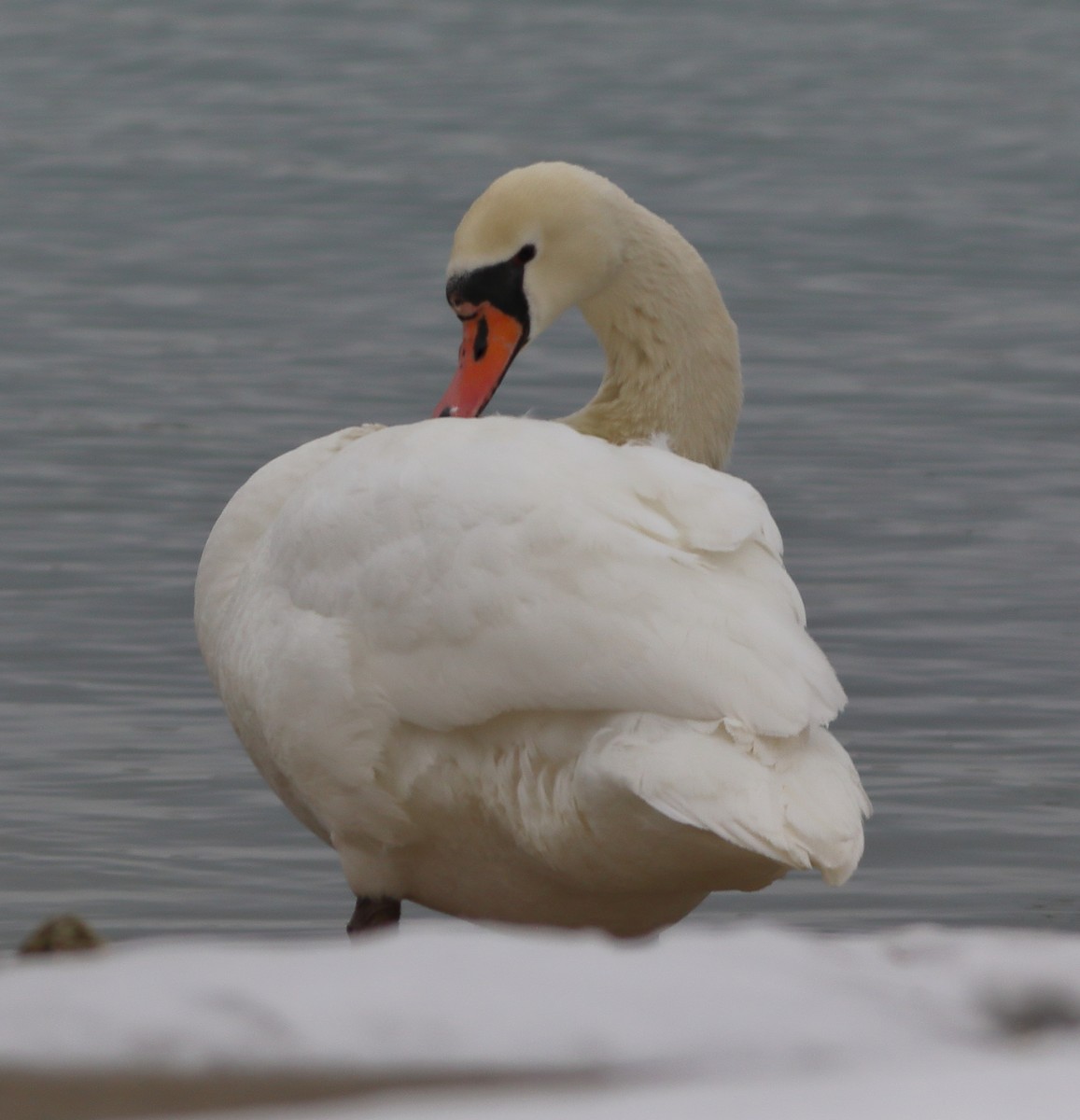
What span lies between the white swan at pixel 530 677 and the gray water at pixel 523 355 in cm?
102

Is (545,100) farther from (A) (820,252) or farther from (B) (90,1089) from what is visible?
(B) (90,1089)

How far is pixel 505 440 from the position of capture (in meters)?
4.01

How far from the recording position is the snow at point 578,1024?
4.32ft

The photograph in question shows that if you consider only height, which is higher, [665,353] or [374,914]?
[665,353]

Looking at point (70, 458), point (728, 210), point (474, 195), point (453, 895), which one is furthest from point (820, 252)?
point (453, 895)

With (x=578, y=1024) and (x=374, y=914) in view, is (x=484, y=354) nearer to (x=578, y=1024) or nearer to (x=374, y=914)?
(x=374, y=914)

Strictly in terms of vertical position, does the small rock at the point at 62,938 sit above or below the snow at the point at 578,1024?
below

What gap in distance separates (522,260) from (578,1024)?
13.4 ft

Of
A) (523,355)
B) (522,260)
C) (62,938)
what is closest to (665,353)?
(522,260)

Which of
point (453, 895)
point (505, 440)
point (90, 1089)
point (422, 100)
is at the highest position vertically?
point (90, 1089)

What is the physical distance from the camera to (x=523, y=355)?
37.0 ft

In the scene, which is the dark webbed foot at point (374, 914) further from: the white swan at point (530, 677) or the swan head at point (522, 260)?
the swan head at point (522, 260)

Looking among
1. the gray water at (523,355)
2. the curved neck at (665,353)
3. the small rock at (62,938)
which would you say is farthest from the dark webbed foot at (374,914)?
the small rock at (62,938)

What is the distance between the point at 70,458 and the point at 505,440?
18.2ft
